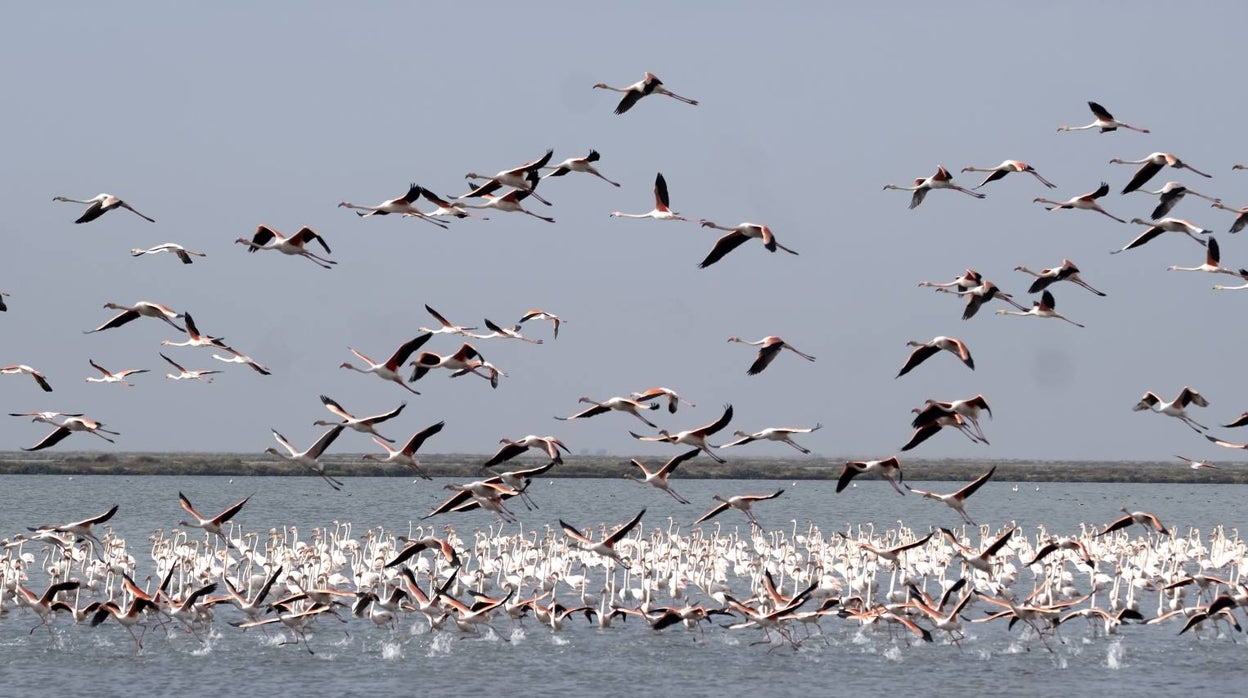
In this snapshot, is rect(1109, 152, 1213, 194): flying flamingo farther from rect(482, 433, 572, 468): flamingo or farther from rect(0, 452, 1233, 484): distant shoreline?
rect(0, 452, 1233, 484): distant shoreline

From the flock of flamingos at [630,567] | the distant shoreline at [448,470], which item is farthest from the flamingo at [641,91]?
the distant shoreline at [448,470]

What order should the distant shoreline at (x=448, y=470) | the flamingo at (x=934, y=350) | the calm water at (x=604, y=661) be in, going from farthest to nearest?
the distant shoreline at (x=448, y=470), the calm water at (x=604, y=661), the flamingo at (x=934, y=350)

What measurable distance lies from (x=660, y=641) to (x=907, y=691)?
6107 mm

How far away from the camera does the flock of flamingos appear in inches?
865

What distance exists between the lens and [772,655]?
29453mm

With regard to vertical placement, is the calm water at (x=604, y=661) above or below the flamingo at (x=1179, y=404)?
below

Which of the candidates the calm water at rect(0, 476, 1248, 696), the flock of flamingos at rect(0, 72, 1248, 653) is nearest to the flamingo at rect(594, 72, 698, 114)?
the flock of flamingos at rect(0, 72, 1248, 653)

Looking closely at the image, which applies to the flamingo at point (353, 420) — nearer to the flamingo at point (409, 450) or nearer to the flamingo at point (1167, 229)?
the flamingo at point (409, 450)

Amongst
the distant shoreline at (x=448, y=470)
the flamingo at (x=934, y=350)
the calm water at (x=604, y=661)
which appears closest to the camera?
the flamingo at (x=934, y=350)

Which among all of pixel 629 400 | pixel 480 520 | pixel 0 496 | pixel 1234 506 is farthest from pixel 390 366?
pixel 1234 506

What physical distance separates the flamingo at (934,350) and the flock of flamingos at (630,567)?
0.04 metres

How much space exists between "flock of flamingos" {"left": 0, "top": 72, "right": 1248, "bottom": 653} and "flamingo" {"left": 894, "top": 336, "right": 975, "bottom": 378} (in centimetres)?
4

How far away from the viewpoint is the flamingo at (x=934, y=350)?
65.7 feet

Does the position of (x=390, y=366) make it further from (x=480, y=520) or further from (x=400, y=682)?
(x=480, y=520)
